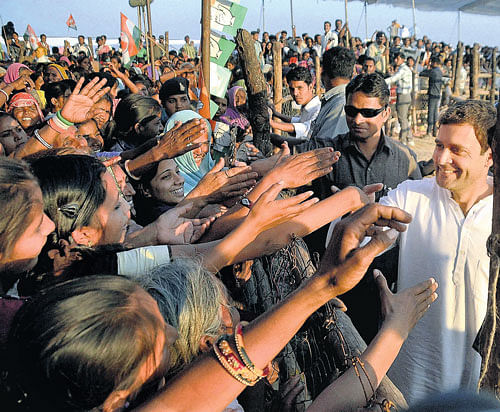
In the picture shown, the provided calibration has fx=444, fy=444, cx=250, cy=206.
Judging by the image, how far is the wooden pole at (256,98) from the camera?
4.92 metres

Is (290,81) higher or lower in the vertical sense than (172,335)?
higher

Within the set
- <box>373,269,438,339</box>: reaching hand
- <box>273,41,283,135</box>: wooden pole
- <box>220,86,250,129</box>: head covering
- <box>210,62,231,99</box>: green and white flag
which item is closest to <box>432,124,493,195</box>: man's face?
<box>373,269,438,339</box>: reaching hand

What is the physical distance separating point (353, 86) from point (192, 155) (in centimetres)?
149

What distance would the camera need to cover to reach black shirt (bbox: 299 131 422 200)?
11.1 ft

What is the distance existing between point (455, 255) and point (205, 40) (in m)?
3.69

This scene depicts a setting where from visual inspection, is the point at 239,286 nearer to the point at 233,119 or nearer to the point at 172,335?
the point at 172,335

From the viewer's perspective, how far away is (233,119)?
731 cm

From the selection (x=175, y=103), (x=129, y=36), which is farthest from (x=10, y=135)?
(x=129, y=36)

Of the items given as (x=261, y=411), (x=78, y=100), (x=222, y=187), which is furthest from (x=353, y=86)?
(x=261, y=411)

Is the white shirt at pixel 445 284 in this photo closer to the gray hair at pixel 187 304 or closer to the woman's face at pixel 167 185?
the gray hair at pixel 187 304

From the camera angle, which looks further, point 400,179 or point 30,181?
point 400,179

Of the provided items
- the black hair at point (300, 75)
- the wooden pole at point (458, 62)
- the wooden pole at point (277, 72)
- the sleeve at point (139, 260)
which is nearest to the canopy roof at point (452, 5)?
the wooden pole at point (458, 62)

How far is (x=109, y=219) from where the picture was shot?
2.12 metres

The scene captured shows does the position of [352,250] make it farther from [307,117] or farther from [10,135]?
[307,117]
